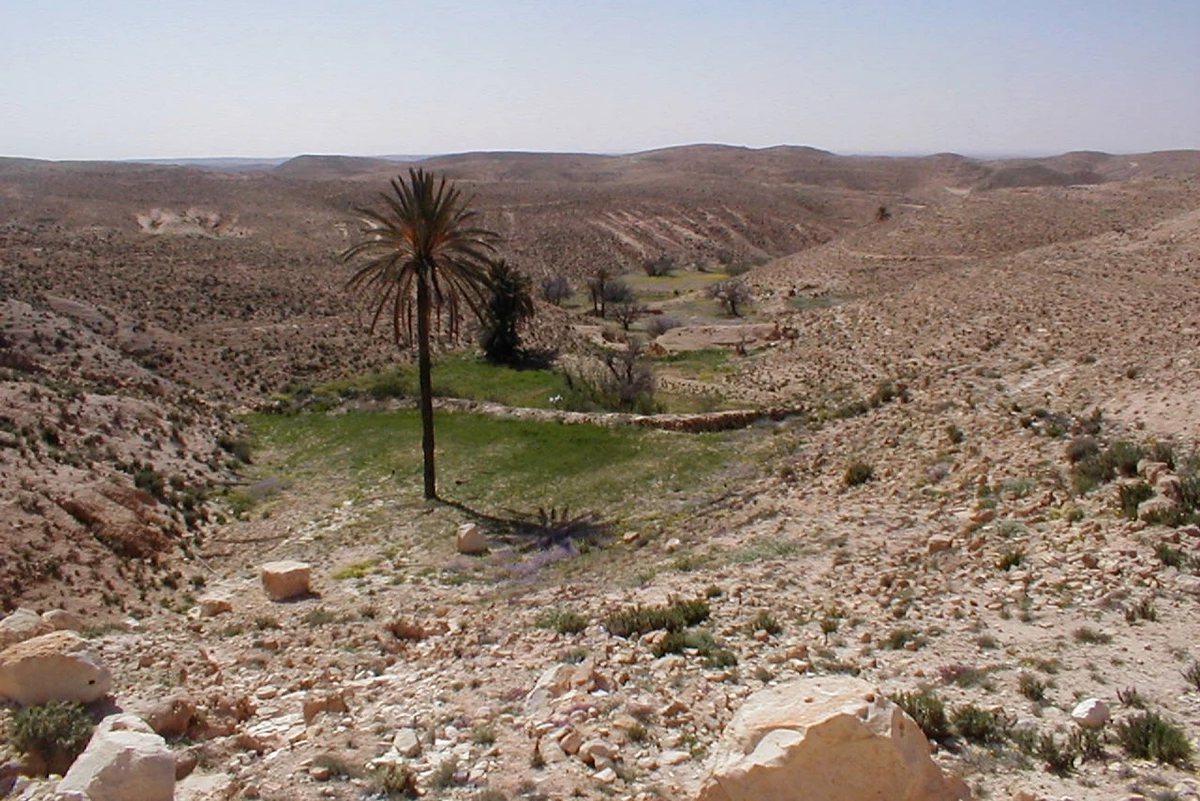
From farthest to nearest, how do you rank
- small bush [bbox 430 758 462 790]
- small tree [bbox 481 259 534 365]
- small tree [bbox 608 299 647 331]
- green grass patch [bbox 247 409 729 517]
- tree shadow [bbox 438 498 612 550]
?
small tree [bbox 608 299 647 331]
small tree [bbox 481 259 534 365]
green grass patch [bbox 247 409 729 517]
tree shadow [bbox 438 498 612 550]
small bush [bbox 430 758 462 790]

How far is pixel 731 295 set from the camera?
46.7m

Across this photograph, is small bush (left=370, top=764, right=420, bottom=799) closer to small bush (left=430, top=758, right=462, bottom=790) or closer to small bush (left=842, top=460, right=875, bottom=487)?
small bush (left=430, top=758, right=462, bottom=790)

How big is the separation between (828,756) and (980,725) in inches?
93.0

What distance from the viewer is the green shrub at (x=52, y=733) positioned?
784cm

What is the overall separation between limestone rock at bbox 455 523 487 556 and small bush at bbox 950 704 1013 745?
10636 millimetres

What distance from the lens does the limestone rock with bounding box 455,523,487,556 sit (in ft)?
56.1

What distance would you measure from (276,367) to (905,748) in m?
30.3

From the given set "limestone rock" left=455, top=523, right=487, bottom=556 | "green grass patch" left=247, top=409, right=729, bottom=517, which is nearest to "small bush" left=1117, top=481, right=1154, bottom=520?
"green grass patch" left=247, top=409, right=729, bottom=517

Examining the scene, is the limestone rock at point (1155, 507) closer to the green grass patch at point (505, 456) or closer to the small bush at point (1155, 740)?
the small bush at point (1155, 740)

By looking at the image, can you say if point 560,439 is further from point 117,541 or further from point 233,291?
point 233,291

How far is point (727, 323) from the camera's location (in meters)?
42.8

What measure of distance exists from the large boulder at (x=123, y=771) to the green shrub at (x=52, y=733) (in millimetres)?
816

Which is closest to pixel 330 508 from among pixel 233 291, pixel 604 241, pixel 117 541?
pixel 117 541

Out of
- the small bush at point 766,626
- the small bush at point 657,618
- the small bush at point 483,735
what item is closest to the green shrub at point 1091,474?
the small bush at point 766,626
